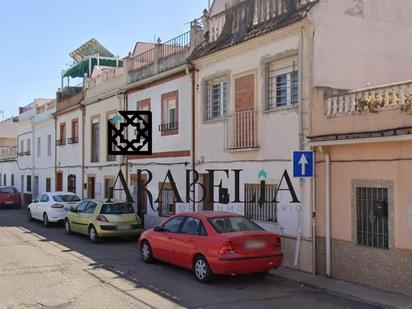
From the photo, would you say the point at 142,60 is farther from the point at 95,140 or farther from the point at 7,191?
the point at 7,191

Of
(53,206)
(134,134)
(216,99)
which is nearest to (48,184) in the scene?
(53,206)

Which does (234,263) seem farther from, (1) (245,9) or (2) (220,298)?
(1) (245,9)

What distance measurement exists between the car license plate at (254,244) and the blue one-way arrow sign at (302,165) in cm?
178

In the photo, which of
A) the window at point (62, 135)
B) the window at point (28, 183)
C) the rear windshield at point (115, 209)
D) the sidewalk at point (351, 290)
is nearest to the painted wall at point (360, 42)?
the sidewalk at point (351, 290)

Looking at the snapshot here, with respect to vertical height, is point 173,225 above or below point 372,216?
below

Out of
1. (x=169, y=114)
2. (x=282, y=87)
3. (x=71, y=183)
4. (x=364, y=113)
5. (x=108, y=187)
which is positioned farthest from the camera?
(x=71, y=183)

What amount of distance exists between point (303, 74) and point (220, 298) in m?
5.62

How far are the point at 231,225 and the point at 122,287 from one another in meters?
2.56

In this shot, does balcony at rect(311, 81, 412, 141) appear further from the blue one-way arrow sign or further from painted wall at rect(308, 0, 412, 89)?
painted wall at rect(308, 0, 412, 89)

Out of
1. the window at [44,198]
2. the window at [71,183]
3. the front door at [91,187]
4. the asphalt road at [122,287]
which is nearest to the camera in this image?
the asphalt road at [122,287]

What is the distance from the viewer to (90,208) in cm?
1805

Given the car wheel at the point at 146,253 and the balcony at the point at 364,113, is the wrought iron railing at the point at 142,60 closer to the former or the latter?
the car wheel at the point at 146,253

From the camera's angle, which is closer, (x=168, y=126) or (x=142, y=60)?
(x=168, y=126)

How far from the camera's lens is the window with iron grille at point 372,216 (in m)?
10.4
